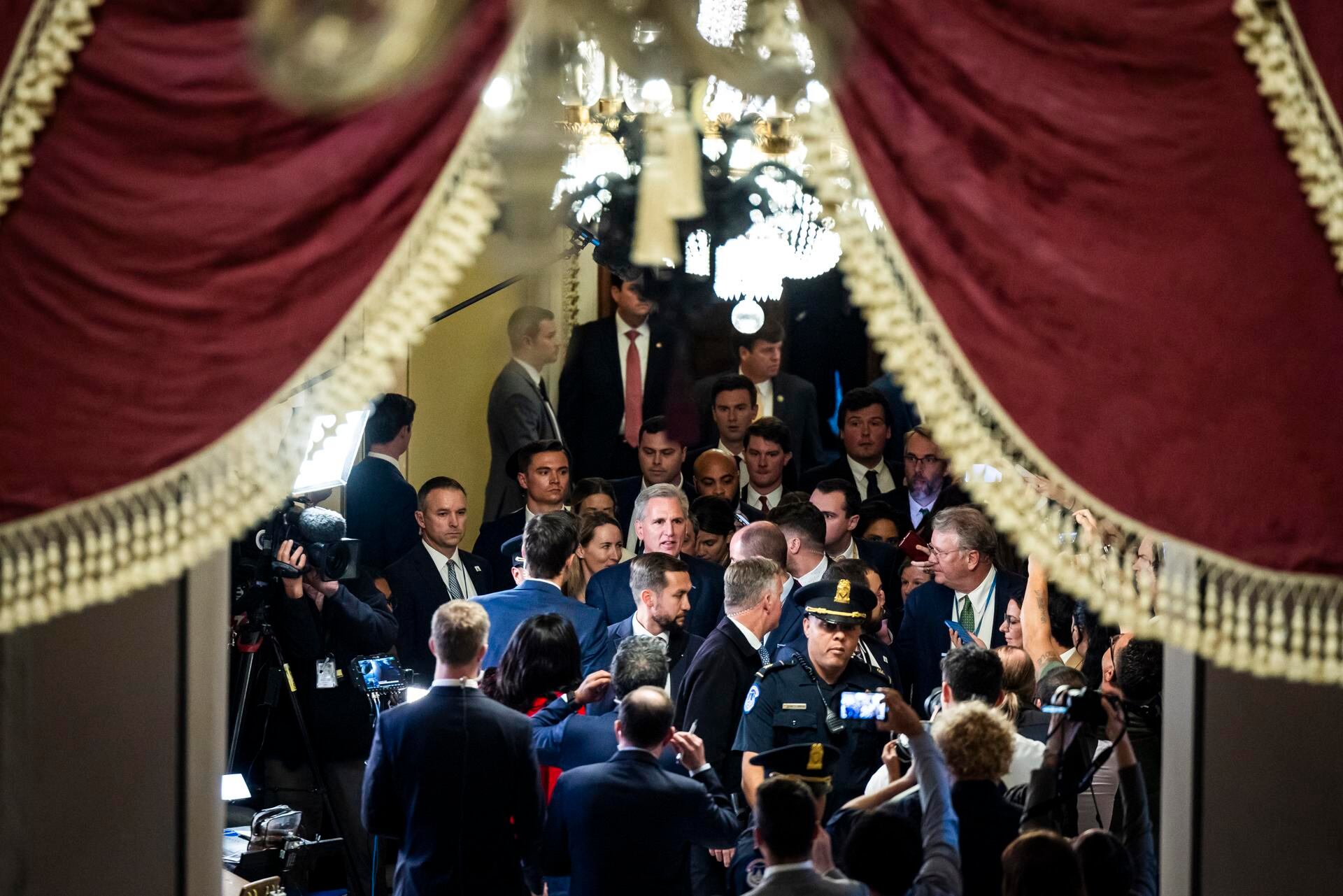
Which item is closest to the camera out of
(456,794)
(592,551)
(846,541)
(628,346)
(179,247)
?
(179,247)

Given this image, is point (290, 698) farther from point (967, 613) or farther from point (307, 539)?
point (967, 613)

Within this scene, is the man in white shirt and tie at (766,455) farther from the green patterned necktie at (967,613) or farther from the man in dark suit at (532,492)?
the green patterned necktie at (967,613)

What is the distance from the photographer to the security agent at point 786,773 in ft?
11.7

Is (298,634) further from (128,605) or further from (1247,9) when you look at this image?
(1247,9)

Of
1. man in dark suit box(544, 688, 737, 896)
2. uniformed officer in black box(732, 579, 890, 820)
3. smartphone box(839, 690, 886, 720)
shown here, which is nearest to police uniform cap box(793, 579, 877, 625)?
uniformed officer in black box(732, 579, 890, 820)

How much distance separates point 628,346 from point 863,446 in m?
1.01

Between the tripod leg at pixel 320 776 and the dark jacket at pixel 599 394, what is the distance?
83.2 inches

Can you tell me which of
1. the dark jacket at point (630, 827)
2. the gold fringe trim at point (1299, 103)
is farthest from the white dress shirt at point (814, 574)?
the gold fringe trim at point (1299, 103)

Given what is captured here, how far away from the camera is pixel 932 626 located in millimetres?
4871

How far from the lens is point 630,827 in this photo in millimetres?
3379

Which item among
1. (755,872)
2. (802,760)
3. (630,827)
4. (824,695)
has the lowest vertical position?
(755,872)

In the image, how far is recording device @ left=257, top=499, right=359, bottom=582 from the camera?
445 centimetres

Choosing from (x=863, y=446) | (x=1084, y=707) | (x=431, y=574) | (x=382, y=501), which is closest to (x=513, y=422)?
(x=382, y=501)

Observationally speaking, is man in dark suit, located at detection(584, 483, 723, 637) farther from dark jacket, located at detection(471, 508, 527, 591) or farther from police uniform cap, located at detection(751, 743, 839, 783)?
police uniform cap, located at detection(751, 743, 839, 783)
